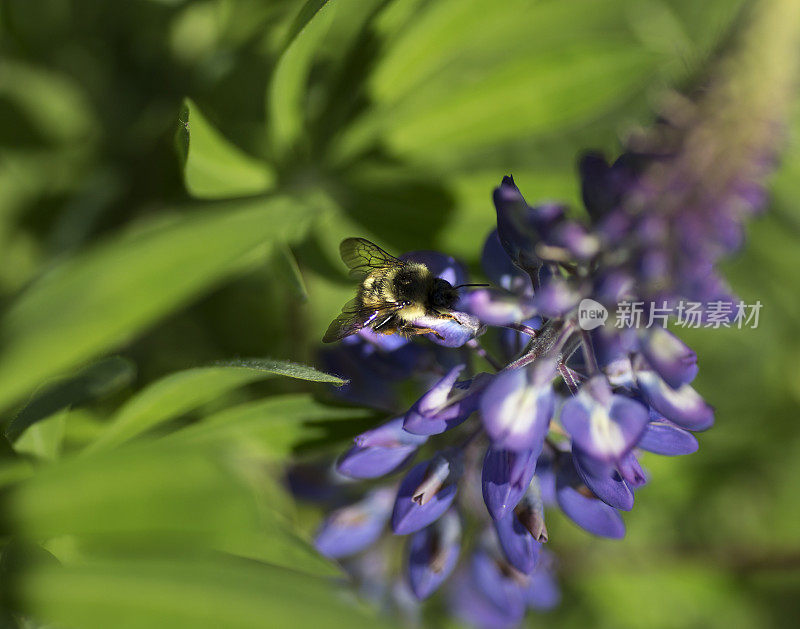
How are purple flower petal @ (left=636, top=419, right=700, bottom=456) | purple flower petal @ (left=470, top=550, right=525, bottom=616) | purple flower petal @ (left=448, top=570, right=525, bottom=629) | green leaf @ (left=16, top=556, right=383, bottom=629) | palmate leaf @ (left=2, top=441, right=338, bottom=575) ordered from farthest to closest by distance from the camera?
1. purple flower petal @ (left=448, top=570, right=525, bottom=629)
2. purple flower petal @ (left=470, top=550, right=525, bottom=616)
3. purple flower petal @ (left=636, top=419, right=700, bottom=456)
4. palmate leaf @ (left=2, top=441, right=338, bottom=575)
5. green leaf @ (left=16, top=556, right=383, bottom=629)

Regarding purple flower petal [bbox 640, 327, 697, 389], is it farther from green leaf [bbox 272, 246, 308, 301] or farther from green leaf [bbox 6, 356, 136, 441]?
green leaf [bbox 6, 356, 136, 441]

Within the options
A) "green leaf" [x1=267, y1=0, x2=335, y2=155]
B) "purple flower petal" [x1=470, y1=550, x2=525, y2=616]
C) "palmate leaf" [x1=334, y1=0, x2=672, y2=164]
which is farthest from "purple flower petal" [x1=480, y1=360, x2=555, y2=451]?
"palmate leaf" [x1=334, y1=0, x2=672, y2=164]

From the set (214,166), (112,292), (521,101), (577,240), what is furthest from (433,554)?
(521,101)

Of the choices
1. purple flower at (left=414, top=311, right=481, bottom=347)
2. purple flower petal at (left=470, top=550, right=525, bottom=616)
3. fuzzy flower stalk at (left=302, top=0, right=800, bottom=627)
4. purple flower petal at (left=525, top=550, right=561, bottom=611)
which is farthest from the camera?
purple flower petal at (left=525, top=550, right=561, bottom=611)

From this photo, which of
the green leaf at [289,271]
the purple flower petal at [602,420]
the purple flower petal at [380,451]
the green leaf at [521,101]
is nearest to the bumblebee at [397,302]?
the green leaf at [289,271]

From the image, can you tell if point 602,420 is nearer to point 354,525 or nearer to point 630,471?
point 630,471

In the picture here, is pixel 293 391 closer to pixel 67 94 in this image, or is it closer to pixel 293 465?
pixel 293 465

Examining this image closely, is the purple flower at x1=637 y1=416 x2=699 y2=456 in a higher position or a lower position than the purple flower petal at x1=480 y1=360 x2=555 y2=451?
lower
